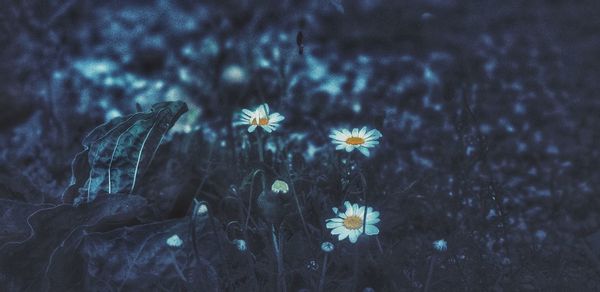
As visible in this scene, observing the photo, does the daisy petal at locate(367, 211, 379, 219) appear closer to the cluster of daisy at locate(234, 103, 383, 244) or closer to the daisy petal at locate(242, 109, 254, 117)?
the cluster of daisy at locate(234, 103, 383, 244)

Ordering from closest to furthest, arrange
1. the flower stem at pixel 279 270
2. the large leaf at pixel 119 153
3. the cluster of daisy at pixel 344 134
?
the flower stem at pixel 279 270
the cluster of daisy at pixel 344 134
the large leaf at pixel 119 153

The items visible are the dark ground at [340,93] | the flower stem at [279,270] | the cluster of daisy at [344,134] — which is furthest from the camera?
the dark ground at [340,93]

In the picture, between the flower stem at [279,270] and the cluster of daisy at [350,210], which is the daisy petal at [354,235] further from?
the flower stem at [279,270]

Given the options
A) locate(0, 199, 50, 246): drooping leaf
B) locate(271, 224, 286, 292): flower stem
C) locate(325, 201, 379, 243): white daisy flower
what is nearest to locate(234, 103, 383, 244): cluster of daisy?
locate(325, 201, 379, 243): white daisy flower

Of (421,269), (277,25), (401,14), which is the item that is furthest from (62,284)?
(401,14)

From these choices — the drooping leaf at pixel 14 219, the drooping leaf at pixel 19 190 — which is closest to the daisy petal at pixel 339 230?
the drooping leaf at pixel 14 219

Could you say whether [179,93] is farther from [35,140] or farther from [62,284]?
[62,284]
